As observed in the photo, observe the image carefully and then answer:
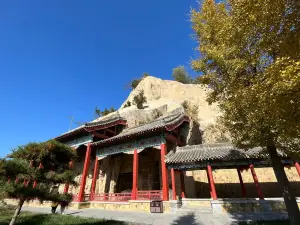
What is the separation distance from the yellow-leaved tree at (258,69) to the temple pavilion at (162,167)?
4528 millimetres

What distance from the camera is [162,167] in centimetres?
1217

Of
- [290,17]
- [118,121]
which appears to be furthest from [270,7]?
[118,121]

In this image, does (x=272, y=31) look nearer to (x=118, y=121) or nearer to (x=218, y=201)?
(x=218, y=201)

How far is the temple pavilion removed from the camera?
11.4 meters

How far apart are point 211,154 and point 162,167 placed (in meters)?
3.45

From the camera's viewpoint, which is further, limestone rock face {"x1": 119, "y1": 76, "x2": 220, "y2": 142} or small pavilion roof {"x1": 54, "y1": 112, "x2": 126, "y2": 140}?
limestone rock face {"x1": 119, "y1": 76, "x2": 220, "y2": 142}

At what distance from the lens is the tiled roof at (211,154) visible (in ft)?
35.4

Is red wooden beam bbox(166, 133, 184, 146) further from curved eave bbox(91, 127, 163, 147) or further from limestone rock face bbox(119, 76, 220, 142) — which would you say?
limestone rock face bbox(119, 76, 220, 142)

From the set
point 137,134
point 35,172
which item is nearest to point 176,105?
point 137,134

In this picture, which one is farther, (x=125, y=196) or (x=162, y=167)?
(x=125, y=196)

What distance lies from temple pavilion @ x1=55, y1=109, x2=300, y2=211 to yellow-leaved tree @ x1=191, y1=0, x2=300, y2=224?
14.9 ft

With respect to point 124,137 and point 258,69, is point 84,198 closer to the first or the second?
point 124,137

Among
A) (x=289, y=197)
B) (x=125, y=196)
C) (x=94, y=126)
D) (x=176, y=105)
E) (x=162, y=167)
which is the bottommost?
(x=289, y=197)

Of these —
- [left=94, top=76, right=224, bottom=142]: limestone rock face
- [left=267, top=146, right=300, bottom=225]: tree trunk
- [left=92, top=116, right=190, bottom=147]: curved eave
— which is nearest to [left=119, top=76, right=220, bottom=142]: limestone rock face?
[left=94, top=76, right=224, bottom=142]: limestone rock face
